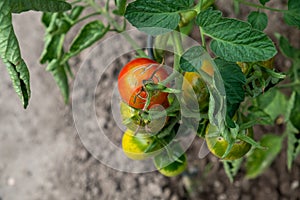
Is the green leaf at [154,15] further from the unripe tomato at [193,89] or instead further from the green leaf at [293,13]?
the green leaf at [293,13]

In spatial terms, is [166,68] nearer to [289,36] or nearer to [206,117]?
[206,117]

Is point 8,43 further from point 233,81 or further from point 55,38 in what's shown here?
point 55,38

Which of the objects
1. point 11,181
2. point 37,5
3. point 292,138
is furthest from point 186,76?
point 11,181

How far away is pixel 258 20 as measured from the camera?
2.59 ft

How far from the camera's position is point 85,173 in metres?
1.83

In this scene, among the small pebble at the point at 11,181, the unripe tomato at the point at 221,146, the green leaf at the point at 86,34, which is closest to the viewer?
the unripe tomato at the point at 221,146

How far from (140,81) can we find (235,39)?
0.15 meters

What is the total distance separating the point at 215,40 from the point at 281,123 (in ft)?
3.84

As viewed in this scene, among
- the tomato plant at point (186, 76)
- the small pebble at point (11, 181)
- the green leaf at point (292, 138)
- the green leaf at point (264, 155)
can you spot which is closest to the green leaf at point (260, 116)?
the tomato plant at point (186, 76)

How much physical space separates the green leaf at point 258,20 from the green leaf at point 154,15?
0.18 m

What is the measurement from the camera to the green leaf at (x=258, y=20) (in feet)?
2.57

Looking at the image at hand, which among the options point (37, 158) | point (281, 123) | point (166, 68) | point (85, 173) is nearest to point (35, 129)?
point (37, 158)

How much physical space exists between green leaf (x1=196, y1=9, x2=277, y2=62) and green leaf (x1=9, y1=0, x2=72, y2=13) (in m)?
0.20

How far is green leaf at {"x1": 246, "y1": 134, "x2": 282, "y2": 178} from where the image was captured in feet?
4.52
